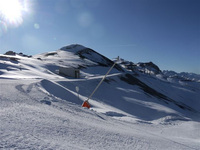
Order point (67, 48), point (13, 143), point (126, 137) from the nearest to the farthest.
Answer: point (13, 143), point (126, 137), point (67, 48)

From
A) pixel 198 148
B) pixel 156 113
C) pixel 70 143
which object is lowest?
pixel 156 113

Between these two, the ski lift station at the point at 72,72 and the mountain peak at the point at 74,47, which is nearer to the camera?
the ski lift station at the point at 72,72

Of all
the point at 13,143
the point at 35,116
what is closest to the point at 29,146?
the point at 13,143

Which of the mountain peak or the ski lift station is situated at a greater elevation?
the mountain peak

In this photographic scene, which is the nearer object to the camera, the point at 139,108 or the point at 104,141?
the point at 104,141

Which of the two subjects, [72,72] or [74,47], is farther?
[74,47]

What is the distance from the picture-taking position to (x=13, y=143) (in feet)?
12.0

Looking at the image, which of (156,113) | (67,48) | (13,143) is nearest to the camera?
(13,143)

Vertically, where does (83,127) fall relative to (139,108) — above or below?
above

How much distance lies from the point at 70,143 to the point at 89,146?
0.60m

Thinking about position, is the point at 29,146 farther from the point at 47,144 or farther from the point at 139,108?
the point at 139,108

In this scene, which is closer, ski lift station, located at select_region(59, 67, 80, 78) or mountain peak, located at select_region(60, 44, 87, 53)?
ski lift station, located at select_region(59, 67, 80, 78)

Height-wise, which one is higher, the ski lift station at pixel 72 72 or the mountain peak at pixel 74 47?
the mountain peak at pixel 74 47

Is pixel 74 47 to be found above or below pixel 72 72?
above
